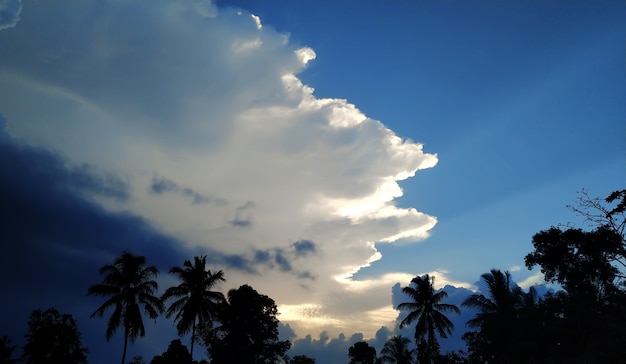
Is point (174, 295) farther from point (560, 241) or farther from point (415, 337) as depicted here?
point (560, 241)

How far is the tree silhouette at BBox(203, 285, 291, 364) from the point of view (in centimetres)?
5091

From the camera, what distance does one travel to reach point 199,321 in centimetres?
4562

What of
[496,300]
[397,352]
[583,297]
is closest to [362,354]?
[397,352]

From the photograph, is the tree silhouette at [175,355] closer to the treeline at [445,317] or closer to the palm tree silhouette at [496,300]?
the treeline at [445,317]

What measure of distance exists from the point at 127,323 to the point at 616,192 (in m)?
38.9

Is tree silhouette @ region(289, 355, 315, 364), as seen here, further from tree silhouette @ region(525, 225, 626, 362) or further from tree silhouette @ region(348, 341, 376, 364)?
tree silhouette @ region(525, 225, 626, 362)

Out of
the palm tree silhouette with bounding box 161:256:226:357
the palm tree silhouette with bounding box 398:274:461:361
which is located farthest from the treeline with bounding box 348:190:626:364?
the palm tree silhouette with bounding box 161:256:226:357

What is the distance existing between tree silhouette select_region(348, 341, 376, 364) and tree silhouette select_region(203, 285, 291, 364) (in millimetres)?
23692

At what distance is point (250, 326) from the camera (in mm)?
52344

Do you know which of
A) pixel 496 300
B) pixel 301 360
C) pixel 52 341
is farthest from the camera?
pixel 301 360

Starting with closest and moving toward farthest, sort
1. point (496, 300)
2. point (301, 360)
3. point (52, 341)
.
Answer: point (52, 341)
point (496, 300)
point (301, 360)

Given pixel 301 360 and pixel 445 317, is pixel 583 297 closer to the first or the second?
pixel 445 317

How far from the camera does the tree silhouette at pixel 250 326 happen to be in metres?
50.9

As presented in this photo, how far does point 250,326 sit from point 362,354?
100ft
